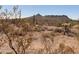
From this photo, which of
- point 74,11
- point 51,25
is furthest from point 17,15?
Result: point 74,11

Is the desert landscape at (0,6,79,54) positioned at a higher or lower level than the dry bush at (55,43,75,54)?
higher

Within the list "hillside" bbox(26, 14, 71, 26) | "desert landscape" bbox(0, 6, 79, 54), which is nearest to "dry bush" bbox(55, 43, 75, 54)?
"desert landscape" bbox(0, 6, 79, 54)

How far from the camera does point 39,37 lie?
2.96m

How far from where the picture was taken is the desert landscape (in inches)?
116

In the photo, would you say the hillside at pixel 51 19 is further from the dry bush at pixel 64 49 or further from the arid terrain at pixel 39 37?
the dry bush at pixel 64 49

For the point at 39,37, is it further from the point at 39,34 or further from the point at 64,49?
the point at 64,49

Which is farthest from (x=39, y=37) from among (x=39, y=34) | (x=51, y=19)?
(x=51, y=19)

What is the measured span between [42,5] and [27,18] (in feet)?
0.57

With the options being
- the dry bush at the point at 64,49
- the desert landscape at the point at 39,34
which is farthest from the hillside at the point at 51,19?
the dry bush at the point at 64,49

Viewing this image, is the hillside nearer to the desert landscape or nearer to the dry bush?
the desert landscape

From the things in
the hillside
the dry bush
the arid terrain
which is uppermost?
the hillside

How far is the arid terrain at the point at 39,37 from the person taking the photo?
2.95 m

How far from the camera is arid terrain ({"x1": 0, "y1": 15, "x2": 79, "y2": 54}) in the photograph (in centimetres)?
295
